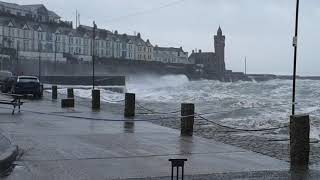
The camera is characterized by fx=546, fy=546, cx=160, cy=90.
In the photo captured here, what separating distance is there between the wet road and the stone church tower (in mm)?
170063

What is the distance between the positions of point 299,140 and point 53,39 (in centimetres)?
13739

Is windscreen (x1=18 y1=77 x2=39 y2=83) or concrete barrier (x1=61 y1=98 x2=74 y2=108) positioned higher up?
windscreen (x1=18 y1=77 x2=39 y2=83)

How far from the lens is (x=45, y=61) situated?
124 meters

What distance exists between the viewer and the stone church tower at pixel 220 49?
185 meters

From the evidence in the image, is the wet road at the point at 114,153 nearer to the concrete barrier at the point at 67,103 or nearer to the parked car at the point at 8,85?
the concrete barrier at the point at 67,103

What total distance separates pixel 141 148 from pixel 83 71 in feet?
393

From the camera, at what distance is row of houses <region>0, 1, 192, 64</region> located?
131750 mm

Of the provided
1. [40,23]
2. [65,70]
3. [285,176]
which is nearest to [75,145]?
[285,176]

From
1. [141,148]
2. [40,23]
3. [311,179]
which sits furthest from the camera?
[40,23]

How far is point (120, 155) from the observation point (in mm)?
11016

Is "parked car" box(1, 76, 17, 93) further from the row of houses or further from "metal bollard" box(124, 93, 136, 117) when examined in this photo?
the row of houses

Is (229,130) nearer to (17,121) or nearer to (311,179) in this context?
(17,121)

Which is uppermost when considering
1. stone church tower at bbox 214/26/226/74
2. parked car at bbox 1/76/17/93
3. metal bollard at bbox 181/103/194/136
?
stone church tower at bbox 214/26/226/74

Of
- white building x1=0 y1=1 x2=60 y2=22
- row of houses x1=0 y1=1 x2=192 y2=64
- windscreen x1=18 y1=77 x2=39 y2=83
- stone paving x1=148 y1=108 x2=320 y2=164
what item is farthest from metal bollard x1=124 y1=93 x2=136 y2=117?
white building x1=0 y1=1 x2=60 y2=22
